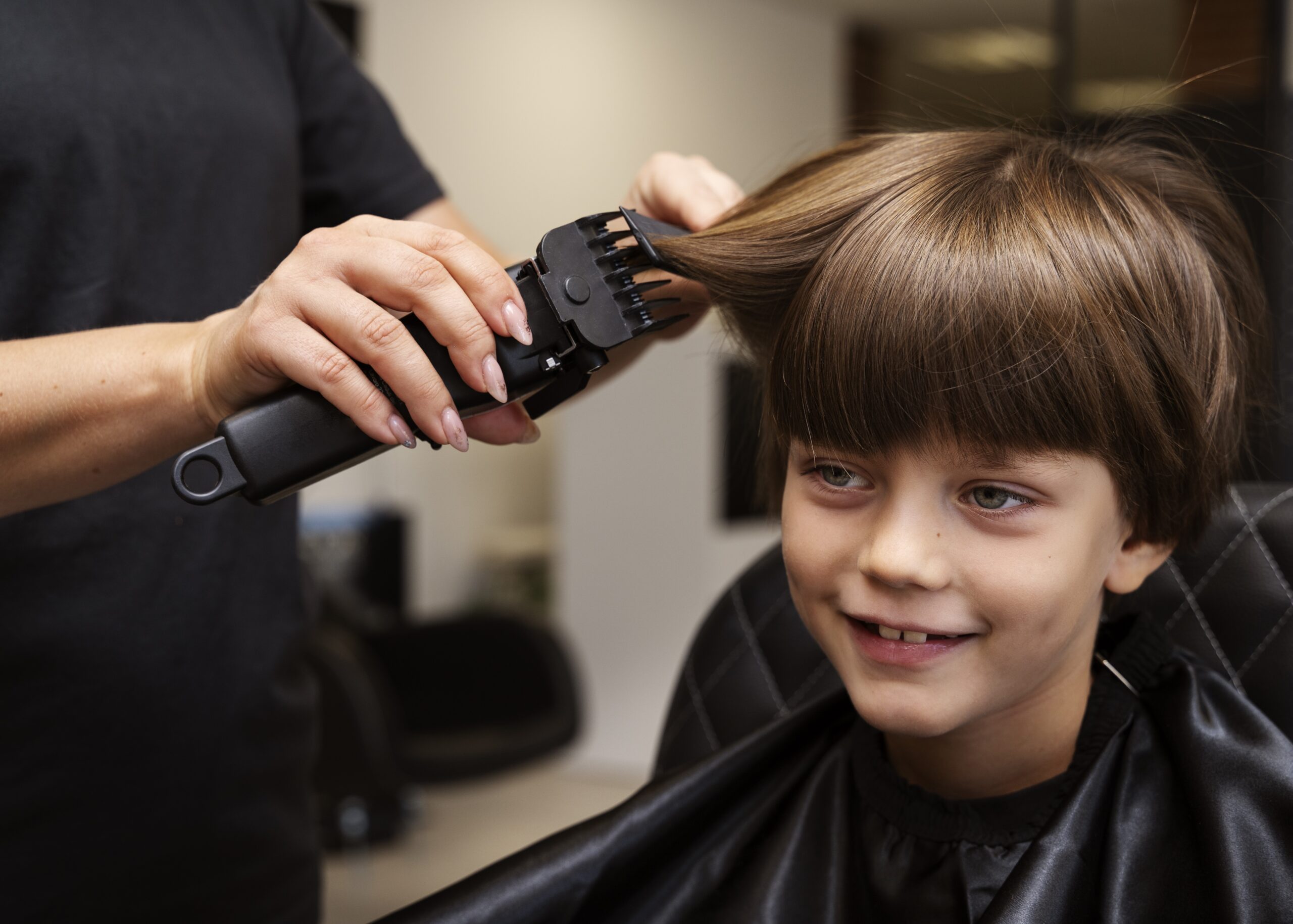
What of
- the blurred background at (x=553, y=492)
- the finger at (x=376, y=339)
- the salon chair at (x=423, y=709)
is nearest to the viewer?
the finger at (x=376, y=339)

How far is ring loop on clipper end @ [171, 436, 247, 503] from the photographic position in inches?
30.6

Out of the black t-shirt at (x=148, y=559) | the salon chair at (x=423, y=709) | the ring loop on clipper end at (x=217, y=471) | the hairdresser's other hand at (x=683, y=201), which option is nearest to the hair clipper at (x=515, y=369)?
the ring loop on clipper end at (x=217, y=471)

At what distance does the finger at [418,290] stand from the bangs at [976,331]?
0.27m

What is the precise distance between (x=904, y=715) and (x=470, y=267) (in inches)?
18.1

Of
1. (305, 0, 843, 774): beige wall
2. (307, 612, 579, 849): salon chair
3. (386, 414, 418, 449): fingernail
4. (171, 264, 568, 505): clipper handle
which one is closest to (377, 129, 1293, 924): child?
(171, 264, 568, 505): clipper handle

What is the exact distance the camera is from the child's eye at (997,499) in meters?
0.85

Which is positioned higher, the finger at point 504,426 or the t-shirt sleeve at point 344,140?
the t-shirt sleeve at point 344,140

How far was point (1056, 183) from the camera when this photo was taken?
90cm

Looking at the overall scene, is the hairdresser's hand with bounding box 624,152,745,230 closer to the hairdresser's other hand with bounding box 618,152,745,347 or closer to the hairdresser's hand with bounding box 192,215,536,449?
the hairdresser's other hand with bounding box 618,152,745,347

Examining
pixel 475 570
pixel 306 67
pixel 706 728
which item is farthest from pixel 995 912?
pixel 475 570

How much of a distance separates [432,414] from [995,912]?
550 mm

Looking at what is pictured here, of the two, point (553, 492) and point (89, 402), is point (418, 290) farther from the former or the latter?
point (553, 492)

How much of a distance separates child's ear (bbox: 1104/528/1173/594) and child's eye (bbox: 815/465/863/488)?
0.23m

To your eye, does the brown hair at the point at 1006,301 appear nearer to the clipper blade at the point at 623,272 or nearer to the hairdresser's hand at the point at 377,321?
the clipper blade at the point at 623,272
